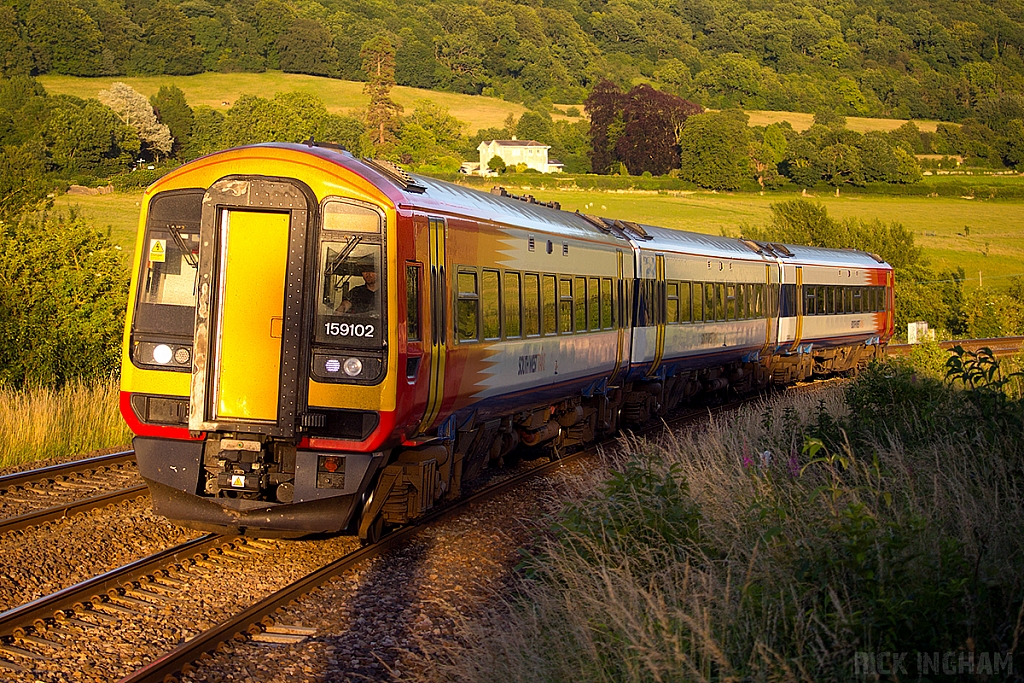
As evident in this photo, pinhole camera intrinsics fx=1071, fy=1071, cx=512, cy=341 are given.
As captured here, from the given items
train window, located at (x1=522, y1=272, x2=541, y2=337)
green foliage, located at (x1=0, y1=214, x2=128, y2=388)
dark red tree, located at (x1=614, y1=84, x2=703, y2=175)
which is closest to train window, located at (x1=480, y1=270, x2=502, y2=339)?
train window, located at (x1=522, y1=272, x2=541, y2=337)

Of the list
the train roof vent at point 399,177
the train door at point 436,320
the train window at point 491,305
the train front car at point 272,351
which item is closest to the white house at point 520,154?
the train window at point 491,305

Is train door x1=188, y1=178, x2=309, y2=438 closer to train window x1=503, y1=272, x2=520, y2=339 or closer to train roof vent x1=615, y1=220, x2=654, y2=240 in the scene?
train window x1=503, y1=272, x2=520, y2=339

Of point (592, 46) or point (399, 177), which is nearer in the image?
point (399, 177)

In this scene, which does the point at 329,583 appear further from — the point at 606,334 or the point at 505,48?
the point at 505,48

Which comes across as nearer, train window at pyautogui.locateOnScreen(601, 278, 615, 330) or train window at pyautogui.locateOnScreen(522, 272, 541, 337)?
train window at pyautogui.locateOnScreen(522, 272, 541, 337)

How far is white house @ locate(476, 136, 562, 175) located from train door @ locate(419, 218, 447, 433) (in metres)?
88.9

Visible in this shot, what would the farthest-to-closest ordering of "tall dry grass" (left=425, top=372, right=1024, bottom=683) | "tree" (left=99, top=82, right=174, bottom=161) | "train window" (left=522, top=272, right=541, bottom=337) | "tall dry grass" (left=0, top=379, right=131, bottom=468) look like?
"tree" (left=99, top=82, right=174, bottom=161) → "tall dry grass" (left=0, top=379, right=131, bottom=468) → "train window" (left=522, top=272, right=541, bottom=337) → "tall dry grass" (left=425, top=372, right=1024, bottom=683)

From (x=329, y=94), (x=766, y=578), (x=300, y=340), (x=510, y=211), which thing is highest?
(x=329, y=94)

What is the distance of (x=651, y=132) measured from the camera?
3777 inches

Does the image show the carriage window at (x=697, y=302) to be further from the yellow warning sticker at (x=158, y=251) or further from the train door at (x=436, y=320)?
the yellow warning sticker at (x=158, y=251)

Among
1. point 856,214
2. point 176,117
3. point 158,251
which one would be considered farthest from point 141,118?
point 158,251

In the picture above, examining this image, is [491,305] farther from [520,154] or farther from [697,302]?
[520,154]

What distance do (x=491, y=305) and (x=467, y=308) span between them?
64cm

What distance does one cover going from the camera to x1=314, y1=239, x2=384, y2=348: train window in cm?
814
